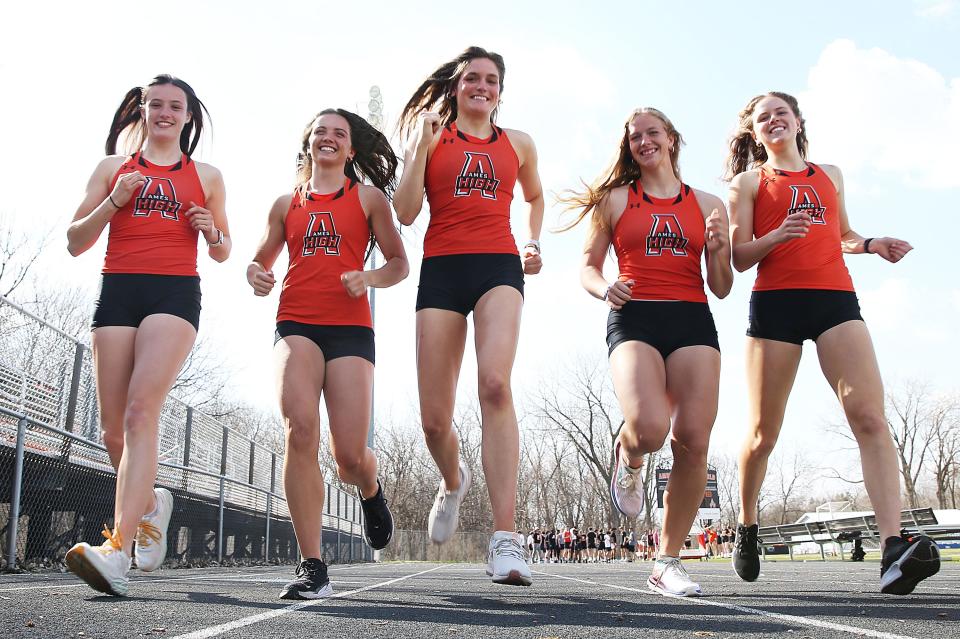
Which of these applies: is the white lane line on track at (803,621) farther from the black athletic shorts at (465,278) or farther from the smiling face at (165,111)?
the smiling face at (165,111)

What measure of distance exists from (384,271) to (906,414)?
55.3 metres

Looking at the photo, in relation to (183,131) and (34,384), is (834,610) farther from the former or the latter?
(34,384)

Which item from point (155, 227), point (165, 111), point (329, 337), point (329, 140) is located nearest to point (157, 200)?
point (155, 227)

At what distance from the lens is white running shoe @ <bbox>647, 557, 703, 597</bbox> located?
4418 millimetres

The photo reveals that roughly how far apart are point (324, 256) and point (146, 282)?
3.06 feet

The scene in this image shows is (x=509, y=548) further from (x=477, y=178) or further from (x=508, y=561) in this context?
(x=477, y=178)

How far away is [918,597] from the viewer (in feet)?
13.3

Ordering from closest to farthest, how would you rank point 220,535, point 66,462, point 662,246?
point 662,246 → point 66,462 → point 220,535

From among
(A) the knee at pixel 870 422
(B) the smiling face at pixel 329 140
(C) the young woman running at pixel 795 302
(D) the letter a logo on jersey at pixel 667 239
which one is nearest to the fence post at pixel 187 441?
(B) the smiling face at pixel 329 140

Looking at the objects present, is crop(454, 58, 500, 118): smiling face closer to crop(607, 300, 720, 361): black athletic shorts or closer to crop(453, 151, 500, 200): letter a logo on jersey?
crop(453, 151, 500, 200): letter a logo on jersey

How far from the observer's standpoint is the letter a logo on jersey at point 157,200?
4672 mm

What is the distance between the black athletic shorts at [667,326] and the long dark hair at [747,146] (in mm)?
1323

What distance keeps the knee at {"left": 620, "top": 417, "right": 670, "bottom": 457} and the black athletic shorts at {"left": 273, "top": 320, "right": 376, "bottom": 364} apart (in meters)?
1.55

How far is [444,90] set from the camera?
524 centimetres
